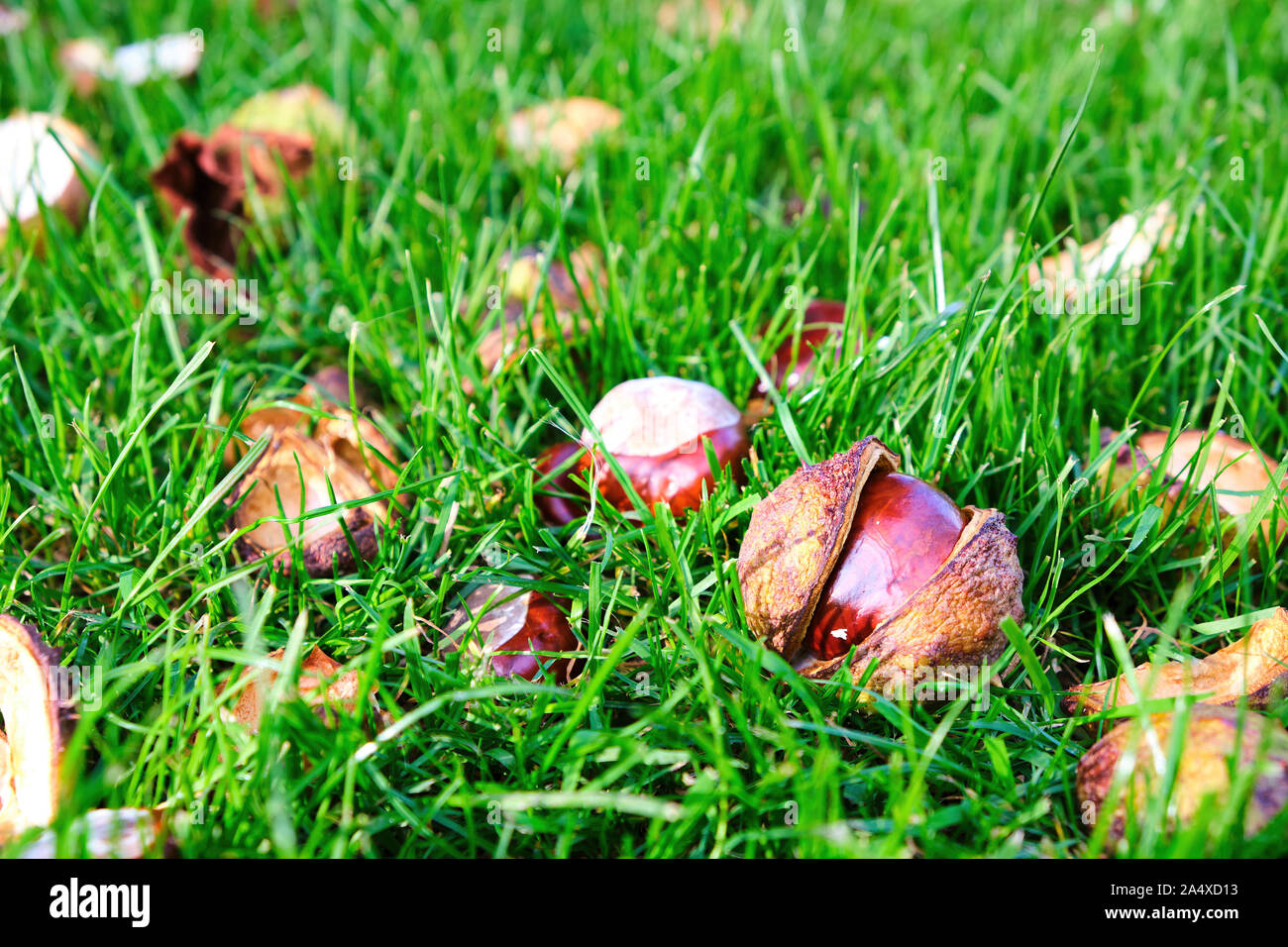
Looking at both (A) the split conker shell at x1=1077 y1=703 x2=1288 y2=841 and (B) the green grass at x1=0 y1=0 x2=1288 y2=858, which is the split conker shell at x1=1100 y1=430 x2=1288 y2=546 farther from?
(A) the split conker shell at x1=1077 y1=703 x2=1288 y2=841

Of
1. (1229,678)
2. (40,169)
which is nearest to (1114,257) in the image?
(1229,678)

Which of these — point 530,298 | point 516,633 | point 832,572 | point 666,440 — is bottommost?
point 516,633

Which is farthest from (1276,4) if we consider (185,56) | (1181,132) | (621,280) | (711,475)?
(185,56)

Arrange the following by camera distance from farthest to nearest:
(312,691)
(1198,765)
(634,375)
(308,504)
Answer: (634,375) < (308,504) < (312,691) < (1198,765)

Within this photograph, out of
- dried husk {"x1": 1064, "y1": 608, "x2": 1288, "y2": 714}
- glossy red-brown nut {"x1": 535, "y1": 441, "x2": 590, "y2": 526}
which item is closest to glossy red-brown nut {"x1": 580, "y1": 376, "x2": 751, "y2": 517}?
glossy red-brown nut {"x1": 535, "y1": 441, "x2": 590, "y2": 526}

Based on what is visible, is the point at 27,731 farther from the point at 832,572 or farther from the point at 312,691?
the point at 832,572

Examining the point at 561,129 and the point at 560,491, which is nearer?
the point at 560,491

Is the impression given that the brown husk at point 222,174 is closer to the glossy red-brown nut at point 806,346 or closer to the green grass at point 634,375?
the green grass at point 634,375
